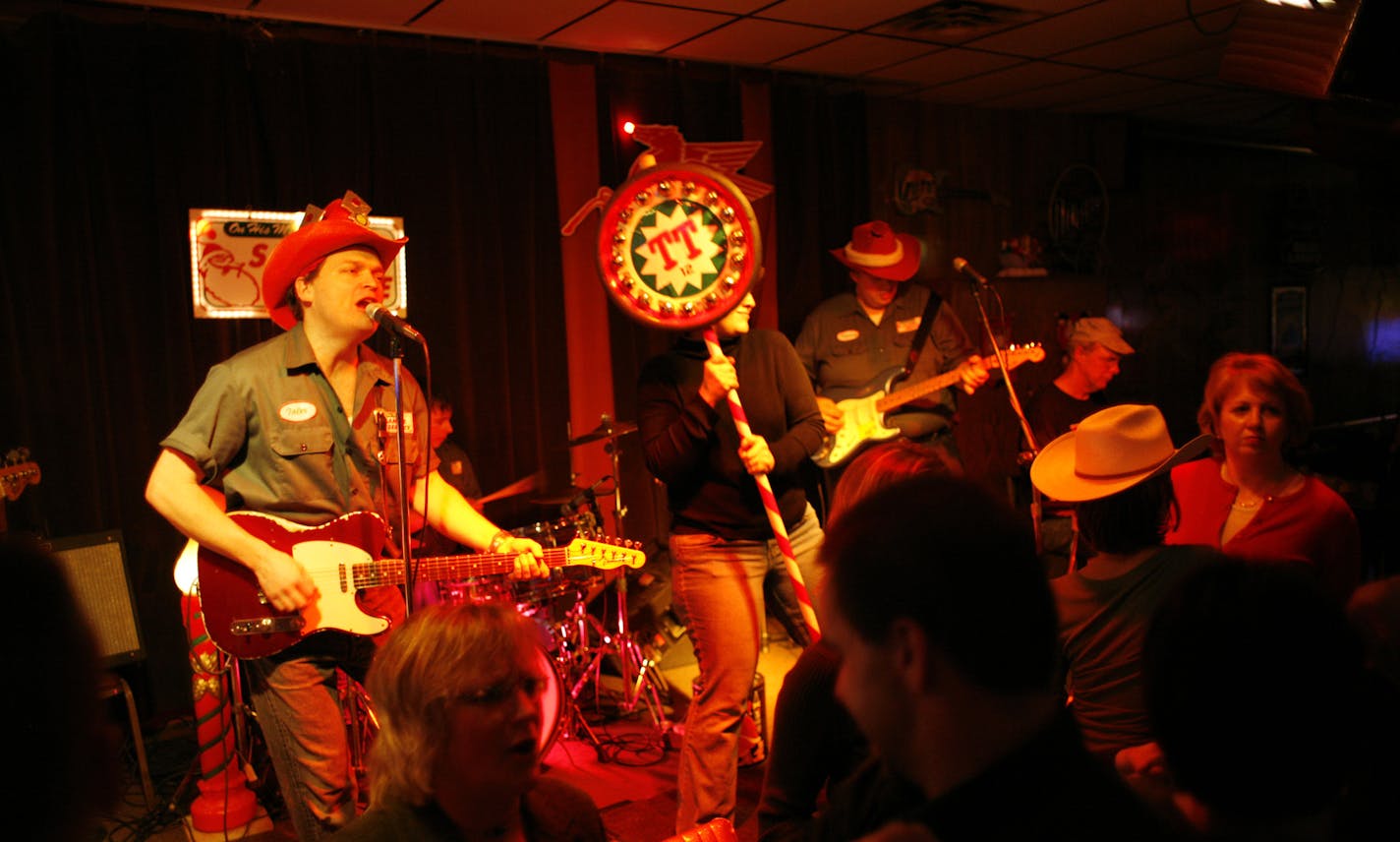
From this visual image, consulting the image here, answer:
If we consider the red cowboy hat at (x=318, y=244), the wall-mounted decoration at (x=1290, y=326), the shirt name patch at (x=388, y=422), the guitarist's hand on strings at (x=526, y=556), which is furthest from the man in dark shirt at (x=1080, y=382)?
the wall-mounted decoration at (x=1290, y=326)

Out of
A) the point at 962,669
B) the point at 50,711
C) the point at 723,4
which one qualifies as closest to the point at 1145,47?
the point at 723,4

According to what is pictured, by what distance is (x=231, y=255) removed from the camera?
4758 mm

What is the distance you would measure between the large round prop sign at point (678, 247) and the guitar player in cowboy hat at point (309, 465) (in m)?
0.70

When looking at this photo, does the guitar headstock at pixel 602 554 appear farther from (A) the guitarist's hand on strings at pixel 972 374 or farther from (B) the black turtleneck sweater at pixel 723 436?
(A) the guitarist's hand on strings at pixel 972 374

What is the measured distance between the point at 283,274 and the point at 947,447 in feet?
13.0

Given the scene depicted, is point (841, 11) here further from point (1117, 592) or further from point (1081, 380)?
point (1117, 592)

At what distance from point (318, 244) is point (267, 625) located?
109cm

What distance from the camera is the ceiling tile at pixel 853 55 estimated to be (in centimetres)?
570

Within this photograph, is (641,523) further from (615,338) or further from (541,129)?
(541,129)

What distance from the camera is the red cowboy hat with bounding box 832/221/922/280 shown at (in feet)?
19.2

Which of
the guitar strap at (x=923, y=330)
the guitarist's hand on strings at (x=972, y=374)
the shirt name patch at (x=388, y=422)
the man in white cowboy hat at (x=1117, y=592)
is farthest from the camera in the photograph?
the guitar strap at (x=923, y=330)

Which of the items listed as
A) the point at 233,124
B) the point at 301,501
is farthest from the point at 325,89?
the point at 301,501

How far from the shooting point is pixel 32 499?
4.36 meters

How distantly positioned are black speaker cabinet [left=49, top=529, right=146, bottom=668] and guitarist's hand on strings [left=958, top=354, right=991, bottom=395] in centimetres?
423
